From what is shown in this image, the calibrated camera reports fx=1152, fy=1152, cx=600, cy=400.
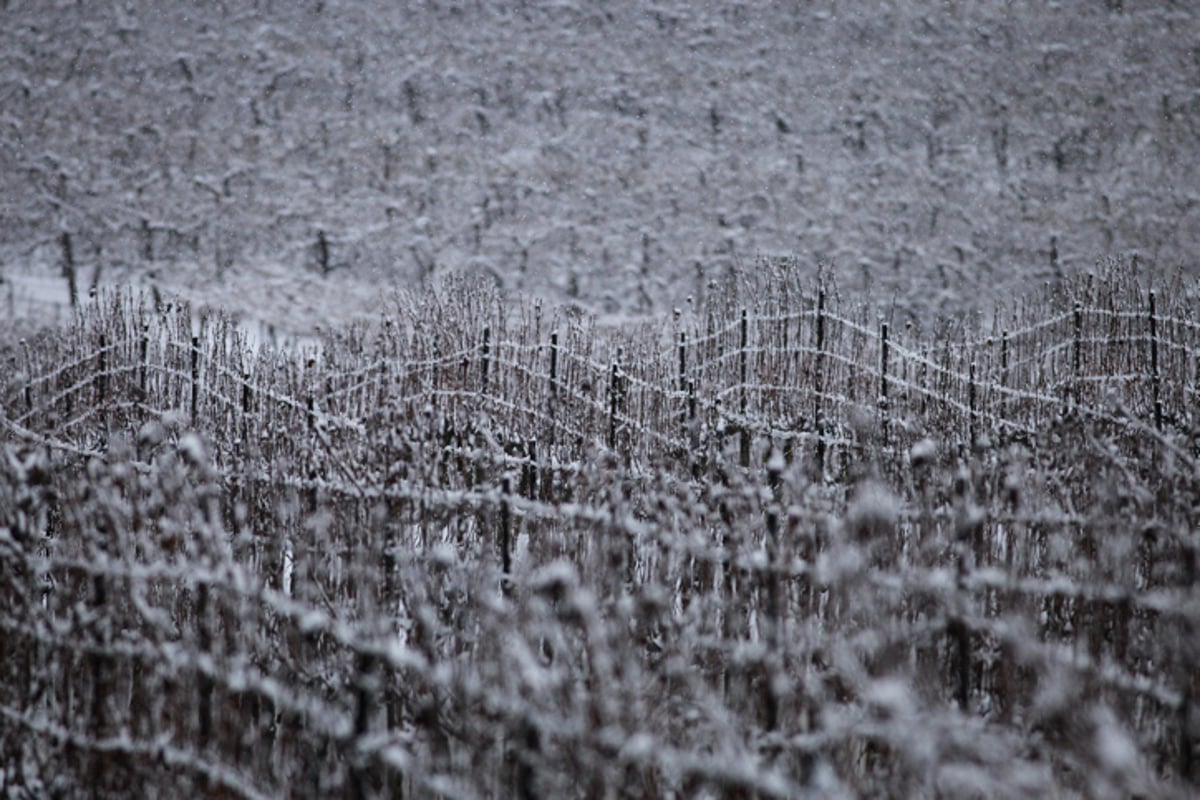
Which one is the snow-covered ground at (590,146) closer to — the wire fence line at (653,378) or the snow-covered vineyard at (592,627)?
the wire fence line at (653,378)

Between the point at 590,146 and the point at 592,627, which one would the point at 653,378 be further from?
the point at 590,146

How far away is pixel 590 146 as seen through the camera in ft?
84.2

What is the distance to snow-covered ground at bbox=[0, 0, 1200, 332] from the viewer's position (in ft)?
76.5

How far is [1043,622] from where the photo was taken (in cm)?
431

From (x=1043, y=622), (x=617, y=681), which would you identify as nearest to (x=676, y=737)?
(x=617, y=681)

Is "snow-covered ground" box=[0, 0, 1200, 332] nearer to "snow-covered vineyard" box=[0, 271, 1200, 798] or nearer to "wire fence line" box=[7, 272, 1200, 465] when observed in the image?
"wire fence line" box=[7, 272, 1200, 465]

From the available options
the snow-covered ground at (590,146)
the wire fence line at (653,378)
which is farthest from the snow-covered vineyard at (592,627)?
the snow-covered ground at (590,146)

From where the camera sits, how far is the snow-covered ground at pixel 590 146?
76.5 ft

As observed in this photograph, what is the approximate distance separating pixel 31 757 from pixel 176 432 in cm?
469

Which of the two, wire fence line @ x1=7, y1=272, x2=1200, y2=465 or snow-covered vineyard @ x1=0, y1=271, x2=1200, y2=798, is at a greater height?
snow-covered vineyard @ x1=0, y1=271, x2=1200, y2=798

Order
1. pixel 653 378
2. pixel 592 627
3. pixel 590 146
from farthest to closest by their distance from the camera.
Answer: pixel 590 146, pixel 653 378, pixel 592 627

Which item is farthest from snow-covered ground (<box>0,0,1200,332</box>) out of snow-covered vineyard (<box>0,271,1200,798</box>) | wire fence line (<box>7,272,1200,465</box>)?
snow-covered vineyard (<box>0,271,1200,798</box>)

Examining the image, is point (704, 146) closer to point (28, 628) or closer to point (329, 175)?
point (329, 175)

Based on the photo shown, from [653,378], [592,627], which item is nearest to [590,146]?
[653,378]
